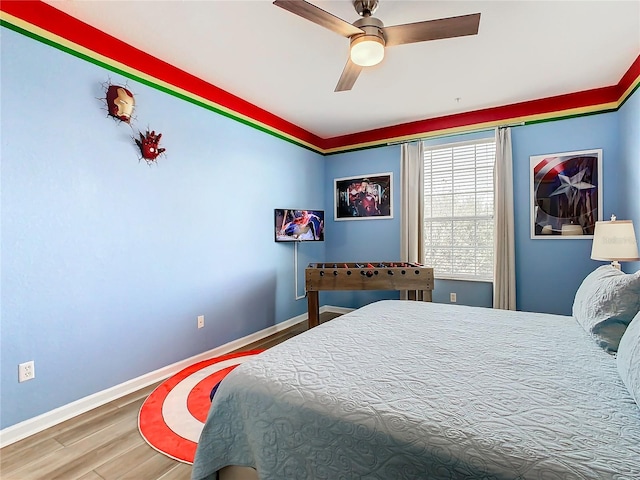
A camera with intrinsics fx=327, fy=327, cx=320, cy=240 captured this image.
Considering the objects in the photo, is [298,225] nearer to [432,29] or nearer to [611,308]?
[432,29]

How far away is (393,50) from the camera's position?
8.43 ft

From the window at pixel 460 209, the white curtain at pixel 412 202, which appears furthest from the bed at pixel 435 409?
the white curtain at pixel 412 202

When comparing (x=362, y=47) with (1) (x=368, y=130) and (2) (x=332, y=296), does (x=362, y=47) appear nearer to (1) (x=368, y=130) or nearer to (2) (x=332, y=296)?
(1) (x=368, y=130)

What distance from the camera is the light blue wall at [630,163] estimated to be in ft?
9.12

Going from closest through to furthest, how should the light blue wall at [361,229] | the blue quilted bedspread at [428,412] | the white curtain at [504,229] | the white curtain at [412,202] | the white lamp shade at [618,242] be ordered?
the blue quilted bedspread at [428,412] < the white lamp shade at [618,242] < the white curtain at [504,229] < the white curtain at [412,202] < the light blue wall at [361,229]

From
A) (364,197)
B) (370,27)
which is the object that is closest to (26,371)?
(370,27)

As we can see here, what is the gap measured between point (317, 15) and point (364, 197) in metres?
3.03

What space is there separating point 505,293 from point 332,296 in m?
2.28

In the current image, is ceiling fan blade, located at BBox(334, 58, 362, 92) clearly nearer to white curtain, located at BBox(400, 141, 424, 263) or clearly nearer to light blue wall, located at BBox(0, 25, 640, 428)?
light blue wall, located at BBox(0, 25, 640, 428)

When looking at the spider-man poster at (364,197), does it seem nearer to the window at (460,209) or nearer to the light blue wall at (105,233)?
the window at (460,209)

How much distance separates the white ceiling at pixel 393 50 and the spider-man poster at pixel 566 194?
711mm

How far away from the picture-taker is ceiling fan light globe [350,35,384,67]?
1.98m

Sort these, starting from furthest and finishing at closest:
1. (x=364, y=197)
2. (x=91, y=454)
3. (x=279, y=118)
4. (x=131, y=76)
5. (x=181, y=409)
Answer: (x=364, y=197) → (x=279, y=118) → (x=131, y=76) → (x=181, y=409) → (x=91, y=454)

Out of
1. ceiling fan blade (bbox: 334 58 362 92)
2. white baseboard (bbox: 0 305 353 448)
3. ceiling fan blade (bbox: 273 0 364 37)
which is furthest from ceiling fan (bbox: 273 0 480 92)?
white baseboard (bbox: 0 305 353 448)
